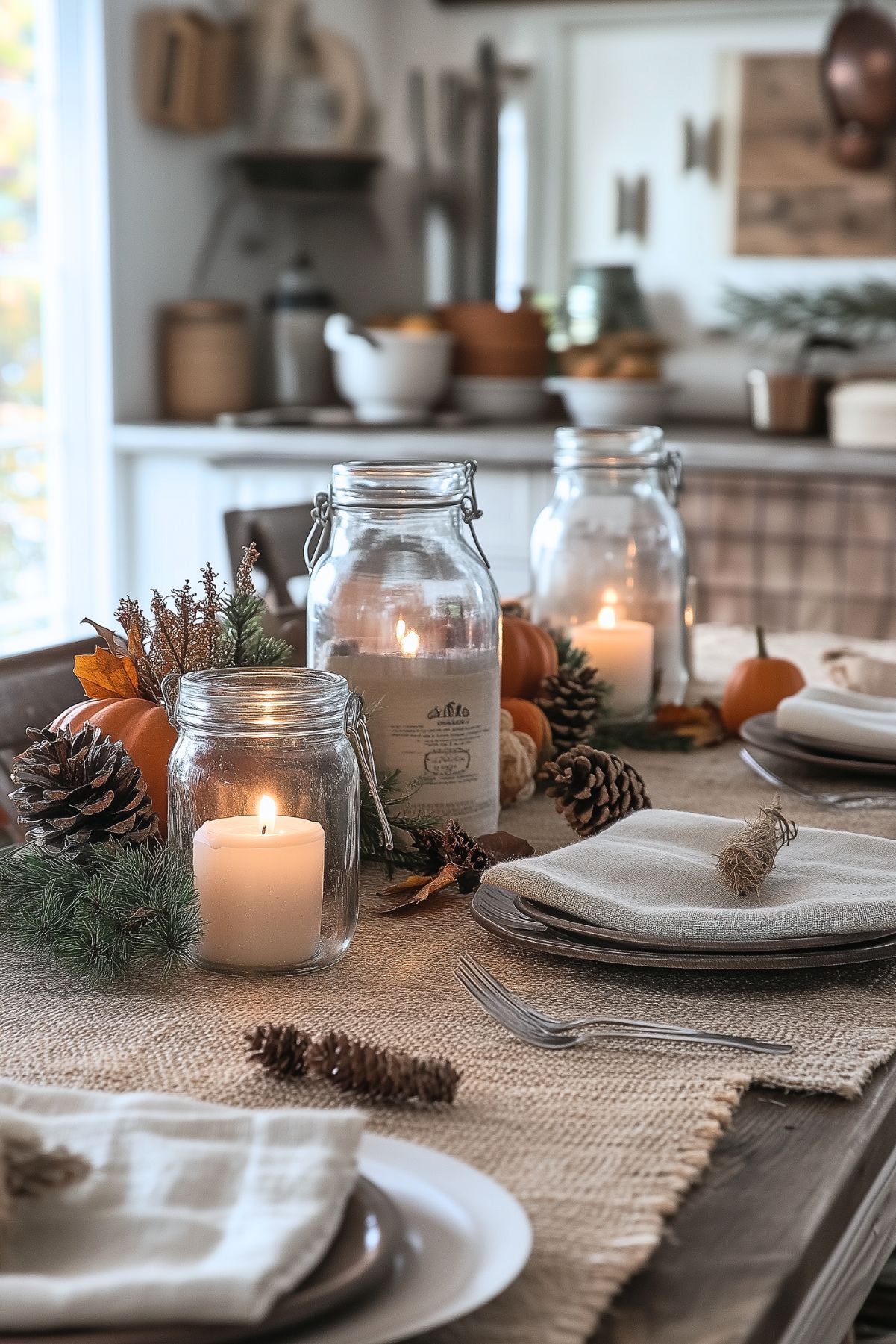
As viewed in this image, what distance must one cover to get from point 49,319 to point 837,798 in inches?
95.2

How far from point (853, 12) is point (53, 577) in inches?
A: 77.1

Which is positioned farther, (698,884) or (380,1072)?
(698,884)

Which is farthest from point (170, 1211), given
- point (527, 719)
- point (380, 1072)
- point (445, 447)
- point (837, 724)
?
point (445, 447)

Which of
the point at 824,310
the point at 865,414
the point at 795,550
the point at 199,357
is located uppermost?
the point at 824,310

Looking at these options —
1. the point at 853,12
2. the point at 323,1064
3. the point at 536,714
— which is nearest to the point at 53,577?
the point at 853,12

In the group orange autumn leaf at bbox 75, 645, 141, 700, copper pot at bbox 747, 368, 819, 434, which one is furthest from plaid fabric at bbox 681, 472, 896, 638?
orange autumn leaf at bbox 75, 645, 141, 700

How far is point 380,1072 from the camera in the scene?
0.58 m

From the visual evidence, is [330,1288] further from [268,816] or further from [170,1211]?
[268,816]

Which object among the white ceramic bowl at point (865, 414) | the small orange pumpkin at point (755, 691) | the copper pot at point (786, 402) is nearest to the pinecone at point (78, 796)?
the small orange pumpkin at point (755, 691)

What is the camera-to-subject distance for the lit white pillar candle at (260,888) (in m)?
0.69

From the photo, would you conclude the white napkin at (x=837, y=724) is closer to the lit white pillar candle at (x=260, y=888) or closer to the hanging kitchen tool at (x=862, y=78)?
the lit white pillar candle at (x=260, y=888)

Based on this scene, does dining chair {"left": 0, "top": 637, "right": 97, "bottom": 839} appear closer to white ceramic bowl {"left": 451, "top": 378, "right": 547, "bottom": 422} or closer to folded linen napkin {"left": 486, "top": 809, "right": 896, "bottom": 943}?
folded linen napkin {"left": 486, "top": 809, "right": 896, "bottom": 943}

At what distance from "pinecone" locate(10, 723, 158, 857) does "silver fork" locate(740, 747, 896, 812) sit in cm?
47

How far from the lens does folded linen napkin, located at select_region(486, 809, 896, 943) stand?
0.71 metres
